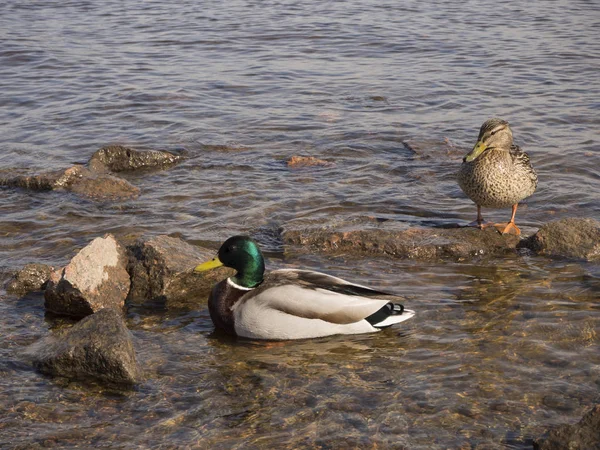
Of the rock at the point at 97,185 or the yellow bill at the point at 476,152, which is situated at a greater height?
the yellow bill at the point at 476,152

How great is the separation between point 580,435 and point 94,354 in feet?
8.97

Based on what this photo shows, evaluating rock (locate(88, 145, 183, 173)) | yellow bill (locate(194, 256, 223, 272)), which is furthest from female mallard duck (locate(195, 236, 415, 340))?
rock (locate(88, 145, 183, 173))

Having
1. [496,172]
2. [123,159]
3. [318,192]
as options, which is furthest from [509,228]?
[123,159]

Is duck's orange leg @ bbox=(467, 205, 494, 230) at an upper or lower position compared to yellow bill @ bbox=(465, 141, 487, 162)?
lower

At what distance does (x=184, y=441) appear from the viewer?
485 centimetres

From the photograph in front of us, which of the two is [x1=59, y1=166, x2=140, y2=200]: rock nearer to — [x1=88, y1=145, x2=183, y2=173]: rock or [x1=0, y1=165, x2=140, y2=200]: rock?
[x1=0, y1=165, x2=140, y2=200]: rock

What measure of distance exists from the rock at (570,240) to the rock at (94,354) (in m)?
3.56

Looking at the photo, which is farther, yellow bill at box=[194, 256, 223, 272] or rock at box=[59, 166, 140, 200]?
rock at box=[59, 166, 140, 200]

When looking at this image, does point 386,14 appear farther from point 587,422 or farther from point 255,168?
point 587,422

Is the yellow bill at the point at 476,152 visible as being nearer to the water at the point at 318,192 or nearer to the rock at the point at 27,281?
the water at the point at 318,192

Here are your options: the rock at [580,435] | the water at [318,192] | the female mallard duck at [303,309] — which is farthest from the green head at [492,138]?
the rock at [580,435]

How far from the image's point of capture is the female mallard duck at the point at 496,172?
7.54 meters

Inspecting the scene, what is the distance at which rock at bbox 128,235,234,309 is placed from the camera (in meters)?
6.68

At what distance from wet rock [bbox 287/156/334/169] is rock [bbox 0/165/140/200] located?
173cm
